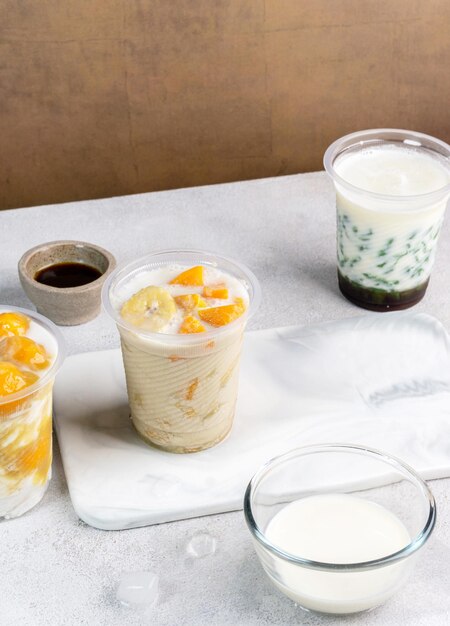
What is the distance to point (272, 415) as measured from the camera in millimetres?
1569

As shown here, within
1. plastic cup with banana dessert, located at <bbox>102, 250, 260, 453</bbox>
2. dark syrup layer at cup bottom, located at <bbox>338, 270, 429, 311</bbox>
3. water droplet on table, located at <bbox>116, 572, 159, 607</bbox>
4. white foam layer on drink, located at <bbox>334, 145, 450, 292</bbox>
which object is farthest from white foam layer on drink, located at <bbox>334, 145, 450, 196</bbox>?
water droplet on table, located at <bbox>116, 572, 159, 607</bbox>

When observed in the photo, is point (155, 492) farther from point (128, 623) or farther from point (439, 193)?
point (439, 193)

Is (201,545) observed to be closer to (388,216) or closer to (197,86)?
(388,216)

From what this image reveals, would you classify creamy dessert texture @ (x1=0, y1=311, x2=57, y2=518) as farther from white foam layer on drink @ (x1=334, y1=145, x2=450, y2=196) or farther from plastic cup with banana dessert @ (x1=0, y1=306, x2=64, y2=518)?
white foam layer on drink @ (x1=334, y1=145, x2=450, y2=196)

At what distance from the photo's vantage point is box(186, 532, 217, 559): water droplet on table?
4.43 feet

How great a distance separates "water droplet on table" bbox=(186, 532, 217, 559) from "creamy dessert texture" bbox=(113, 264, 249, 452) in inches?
6.5

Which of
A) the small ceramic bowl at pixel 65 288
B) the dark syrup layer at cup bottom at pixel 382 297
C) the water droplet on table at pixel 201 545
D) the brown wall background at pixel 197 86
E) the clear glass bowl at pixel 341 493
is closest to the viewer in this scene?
the clear glass bowl at pixel 341 493

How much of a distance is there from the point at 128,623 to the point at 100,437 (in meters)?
0.35

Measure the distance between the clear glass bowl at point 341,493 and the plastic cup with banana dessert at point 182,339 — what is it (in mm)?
164

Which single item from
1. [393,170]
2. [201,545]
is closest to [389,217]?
[393,170]

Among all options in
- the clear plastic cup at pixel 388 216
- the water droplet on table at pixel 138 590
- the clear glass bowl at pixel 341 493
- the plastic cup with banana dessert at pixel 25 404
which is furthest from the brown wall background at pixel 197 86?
the water droplet on table at pixel 138 590

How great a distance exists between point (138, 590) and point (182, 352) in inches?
12.6

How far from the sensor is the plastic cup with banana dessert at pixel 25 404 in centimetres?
129

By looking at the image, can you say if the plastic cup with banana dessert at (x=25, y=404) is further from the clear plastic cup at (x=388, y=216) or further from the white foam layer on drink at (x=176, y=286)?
the clear plastic cup at (x=388, y=216)
